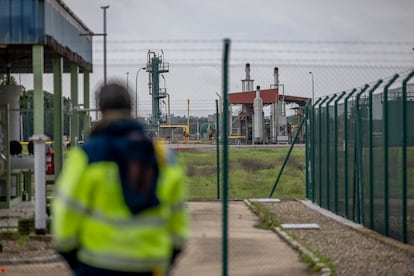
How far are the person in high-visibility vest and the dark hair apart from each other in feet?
0.23

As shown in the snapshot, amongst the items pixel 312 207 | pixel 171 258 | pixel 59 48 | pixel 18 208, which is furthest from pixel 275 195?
pixel 171 258

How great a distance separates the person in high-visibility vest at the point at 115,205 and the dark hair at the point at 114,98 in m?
0.07

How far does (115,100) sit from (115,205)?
0.57 meters

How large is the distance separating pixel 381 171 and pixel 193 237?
3265 mm

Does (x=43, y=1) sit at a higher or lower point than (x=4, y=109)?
higher

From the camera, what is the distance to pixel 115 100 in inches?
161

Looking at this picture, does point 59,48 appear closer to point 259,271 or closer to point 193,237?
point 193,237

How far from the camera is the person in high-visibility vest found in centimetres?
386

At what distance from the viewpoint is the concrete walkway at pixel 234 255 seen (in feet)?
32.1

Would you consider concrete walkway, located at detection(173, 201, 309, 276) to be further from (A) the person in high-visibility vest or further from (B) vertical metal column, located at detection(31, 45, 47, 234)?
(A) the person in high-visibility vest

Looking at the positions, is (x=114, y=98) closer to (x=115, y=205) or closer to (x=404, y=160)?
(x=115, y=205)

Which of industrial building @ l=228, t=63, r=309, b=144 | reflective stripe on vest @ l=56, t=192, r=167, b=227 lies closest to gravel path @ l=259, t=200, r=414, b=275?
reflective stripe on vest @ l=56, t=192, r=167, b=227

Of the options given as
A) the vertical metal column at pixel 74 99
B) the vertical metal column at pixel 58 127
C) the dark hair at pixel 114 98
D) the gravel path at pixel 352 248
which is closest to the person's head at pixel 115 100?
the dark hair at pixel 114 98

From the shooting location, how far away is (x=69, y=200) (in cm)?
387
